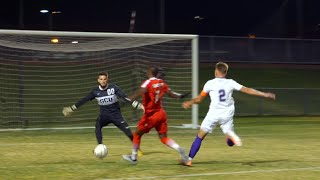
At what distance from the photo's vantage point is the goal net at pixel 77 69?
18.2m

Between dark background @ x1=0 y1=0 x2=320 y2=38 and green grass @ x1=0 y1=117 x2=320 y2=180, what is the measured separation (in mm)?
21998

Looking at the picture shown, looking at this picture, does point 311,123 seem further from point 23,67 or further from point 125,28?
point 125,28

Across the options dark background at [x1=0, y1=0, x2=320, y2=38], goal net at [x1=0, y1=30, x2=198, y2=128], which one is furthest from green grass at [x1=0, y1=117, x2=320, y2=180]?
dark background at [x1=0, y1=0, x2=320, y2=38]

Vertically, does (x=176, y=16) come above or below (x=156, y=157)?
above

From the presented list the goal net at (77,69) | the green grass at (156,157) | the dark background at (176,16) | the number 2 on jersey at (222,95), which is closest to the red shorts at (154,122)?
the green grass at (156,157)

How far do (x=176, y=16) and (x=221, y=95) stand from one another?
33.4 metres

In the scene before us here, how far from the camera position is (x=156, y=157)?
452 inches

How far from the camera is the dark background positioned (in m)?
38.6

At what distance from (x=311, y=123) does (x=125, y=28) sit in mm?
19970

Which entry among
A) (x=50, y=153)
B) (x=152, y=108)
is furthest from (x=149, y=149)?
(x=152, y=108)

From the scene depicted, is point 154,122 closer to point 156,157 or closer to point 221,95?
point 221,95

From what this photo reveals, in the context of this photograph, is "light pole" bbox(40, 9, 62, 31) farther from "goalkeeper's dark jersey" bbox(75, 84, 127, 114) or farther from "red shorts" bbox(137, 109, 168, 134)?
"red shorts" bbox(137, 109, 168, 134)

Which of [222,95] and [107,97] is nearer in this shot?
[222,95]

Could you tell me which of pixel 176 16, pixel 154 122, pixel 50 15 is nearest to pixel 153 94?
pixel 154 122
